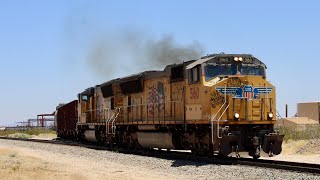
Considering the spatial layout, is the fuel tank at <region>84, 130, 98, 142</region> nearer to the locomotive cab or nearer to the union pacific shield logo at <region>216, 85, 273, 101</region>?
the locomotive cab

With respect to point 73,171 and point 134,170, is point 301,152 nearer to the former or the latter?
point 134,170

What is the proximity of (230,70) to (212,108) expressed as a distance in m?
1.80

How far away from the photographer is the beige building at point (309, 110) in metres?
68.9

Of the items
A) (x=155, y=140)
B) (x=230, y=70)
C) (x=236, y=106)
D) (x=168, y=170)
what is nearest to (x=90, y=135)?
(x=155, y=140)

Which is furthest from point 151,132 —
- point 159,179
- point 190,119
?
point 159,179

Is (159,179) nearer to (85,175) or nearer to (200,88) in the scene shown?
(85,175)

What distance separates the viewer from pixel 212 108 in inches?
715

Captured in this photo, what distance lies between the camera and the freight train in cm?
1811

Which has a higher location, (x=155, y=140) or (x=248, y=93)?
(x=248, y=93)

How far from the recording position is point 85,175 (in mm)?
15203

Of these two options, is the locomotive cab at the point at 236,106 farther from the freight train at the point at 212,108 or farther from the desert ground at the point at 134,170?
the desert ground at the point at 134,170

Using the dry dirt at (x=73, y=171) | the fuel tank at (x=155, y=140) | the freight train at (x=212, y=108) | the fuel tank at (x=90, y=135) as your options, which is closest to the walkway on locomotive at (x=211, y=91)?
the freight train at (x=212, y=108)

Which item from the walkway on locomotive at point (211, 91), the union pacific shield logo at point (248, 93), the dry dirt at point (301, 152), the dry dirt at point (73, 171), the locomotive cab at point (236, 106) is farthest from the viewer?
the dry dirt at point (301, 152)

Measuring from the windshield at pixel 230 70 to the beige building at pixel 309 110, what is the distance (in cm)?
5190
